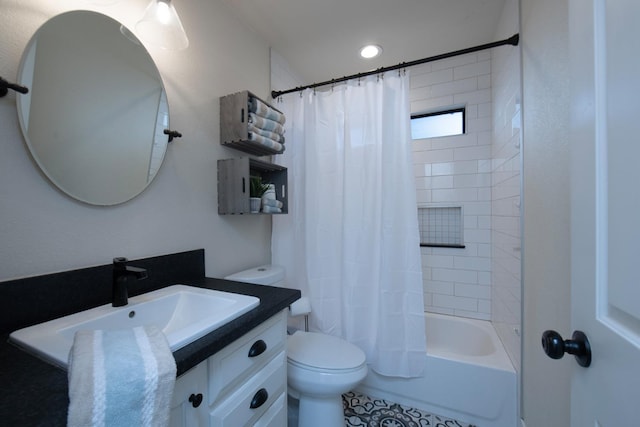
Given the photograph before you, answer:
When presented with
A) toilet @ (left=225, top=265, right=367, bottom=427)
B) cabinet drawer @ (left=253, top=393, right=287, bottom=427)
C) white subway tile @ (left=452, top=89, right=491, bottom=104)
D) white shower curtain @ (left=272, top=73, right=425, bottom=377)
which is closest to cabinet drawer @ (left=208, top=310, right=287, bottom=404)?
cabinet drawer @ (left=253, top=393, right=287, bottom=427)

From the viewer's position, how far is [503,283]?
1681 millimetres

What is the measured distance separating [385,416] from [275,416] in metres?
0.94

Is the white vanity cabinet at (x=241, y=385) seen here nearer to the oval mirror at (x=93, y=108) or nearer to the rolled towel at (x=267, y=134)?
the oval mirror at (x=93, y=108)

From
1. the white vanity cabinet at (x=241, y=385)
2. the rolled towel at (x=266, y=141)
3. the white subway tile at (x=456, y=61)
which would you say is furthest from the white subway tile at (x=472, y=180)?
the white vanity cabinet at (x=241, y=385)

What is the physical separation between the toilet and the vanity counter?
1.33 ft

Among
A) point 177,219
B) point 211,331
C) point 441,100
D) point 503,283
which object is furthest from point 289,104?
point 503,283

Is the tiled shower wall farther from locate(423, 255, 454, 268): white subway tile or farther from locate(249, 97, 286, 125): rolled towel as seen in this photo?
locate(249, 97, 286, 125): rolled towel

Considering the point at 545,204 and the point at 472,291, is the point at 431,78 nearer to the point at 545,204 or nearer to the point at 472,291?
the point at 545,204

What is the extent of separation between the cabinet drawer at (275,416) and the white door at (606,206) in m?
0.88

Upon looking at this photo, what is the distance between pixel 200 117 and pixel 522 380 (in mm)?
2224

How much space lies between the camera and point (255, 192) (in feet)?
4.95

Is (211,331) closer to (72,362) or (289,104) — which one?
(72,362)

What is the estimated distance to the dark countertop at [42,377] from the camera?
40cm

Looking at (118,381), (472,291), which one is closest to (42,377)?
(118,381)
